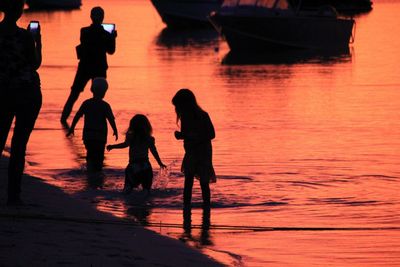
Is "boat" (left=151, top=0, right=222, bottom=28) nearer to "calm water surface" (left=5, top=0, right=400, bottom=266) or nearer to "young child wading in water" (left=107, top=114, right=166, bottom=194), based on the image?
"calm water surface" (left=5, top=0, right=400, bottom=266)

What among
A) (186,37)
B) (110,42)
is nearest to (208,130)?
(110,42)

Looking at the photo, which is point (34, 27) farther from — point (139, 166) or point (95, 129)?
point (139, 166)

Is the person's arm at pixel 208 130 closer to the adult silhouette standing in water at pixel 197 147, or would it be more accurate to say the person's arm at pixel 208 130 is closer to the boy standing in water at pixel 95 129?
the adult silhouette standing in water at pixel 197 147

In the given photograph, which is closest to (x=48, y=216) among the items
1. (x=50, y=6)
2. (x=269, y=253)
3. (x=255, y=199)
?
(x=269, y=253)

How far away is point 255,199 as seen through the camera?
1233cm

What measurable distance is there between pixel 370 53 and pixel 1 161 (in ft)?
89.9

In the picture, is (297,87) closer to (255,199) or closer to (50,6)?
(255,199)

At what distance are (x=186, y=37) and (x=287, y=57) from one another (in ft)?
57.5

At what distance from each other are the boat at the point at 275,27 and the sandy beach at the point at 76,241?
30.4m

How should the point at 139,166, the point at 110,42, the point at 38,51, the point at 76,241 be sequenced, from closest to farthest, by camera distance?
1. the point at 76,241
2. the point at 38,51
3. the point at 139,166
4. the point at 110,42

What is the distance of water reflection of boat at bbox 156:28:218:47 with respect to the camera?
48875 millimetres

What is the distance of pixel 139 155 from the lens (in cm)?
1257

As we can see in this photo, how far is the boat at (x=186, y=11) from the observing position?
65.1 m

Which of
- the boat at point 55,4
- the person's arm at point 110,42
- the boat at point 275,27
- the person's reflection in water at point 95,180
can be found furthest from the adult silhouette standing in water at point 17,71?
the boat at point 55,4
